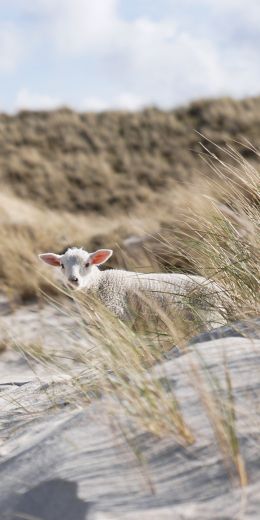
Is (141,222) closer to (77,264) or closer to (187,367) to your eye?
(77,264)

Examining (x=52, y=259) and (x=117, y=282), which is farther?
(x=52, y=259)

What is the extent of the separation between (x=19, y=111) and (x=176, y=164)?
720 cm

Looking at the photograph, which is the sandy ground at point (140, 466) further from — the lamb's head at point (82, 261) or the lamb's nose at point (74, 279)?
the lamb's head at point (82, 261)

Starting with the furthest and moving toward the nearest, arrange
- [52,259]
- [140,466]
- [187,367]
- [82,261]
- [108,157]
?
[108,157] → [52,259] → [82,261] → [187,367] → [140,466]

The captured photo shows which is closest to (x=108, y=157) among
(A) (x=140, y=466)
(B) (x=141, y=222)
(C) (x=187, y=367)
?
(B) (x=141, y=222)

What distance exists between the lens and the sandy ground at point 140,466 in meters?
2.20

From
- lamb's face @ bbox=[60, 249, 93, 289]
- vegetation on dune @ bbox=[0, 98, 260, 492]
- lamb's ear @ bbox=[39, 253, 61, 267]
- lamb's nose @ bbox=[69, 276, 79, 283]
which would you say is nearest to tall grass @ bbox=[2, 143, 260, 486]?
vegetation on dune @ bbox=[0, 98, 260, 492]

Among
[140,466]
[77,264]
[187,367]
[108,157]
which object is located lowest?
[140,466]

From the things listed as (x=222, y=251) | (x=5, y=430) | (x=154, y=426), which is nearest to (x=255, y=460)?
(x=154, y=426)

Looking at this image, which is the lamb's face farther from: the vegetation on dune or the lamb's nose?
the vegetation on dune

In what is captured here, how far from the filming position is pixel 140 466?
2393mm

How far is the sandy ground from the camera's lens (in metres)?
2.20

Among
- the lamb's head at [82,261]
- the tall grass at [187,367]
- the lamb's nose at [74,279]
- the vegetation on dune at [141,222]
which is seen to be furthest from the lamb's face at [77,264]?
the tall grass at [187,367]

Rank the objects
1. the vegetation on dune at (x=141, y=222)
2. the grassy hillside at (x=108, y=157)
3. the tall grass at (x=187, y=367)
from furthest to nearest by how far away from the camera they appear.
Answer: the grassy hillside at (x=108, y=157)
the vegetation on dune at (x=141, y=222)
the tall grass at (x=187, y=367)
